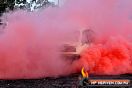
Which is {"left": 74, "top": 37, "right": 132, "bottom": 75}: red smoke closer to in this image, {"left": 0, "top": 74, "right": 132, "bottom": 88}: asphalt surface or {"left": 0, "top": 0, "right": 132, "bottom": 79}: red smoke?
{"left": 0, "top": 0, "right": 132, "bottom": 79}: red smoke

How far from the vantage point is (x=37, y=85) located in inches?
487

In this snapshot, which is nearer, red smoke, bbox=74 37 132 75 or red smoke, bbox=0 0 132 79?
red smoke, bbox=0 0 132 79

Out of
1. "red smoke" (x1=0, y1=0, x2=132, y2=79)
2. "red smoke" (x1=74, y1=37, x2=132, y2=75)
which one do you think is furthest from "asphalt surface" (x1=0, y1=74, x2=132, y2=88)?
"red smoke" (x1=74, y1=37, x2=132, y2=75)

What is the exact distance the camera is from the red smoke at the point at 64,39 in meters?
14.4

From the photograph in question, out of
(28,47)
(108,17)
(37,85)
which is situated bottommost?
(37,85)

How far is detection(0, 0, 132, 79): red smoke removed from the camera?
14.4 metres

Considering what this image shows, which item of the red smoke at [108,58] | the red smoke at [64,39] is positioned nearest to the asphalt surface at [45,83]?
the red smoke at [64,39]

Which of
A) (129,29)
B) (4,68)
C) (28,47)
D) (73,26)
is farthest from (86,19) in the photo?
(4,68)

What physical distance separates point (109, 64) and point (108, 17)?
7.01ft

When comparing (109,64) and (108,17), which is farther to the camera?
(108,17)

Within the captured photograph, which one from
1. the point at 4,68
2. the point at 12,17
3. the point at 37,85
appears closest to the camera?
the point at 37,85

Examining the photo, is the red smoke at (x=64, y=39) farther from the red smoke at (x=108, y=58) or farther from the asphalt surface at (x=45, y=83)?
the asphalt surface at (x=45, y=83)

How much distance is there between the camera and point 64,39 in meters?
15.3

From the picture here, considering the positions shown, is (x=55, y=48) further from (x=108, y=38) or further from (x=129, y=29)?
(x=129, y=29)
